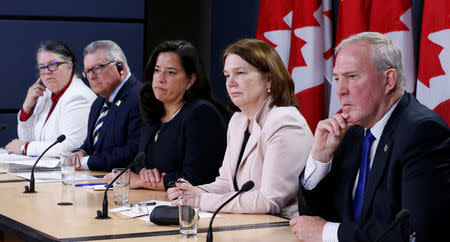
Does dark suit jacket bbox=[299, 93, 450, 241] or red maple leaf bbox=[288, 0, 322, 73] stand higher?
red maple leaf bbox=[288, 0, 322, 73]

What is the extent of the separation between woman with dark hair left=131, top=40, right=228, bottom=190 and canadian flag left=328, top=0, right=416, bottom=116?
76 centimetres

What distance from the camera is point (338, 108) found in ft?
11.2

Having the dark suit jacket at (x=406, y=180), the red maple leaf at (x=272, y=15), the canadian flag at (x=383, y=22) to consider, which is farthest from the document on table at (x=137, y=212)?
the red maple leaf at (x=272, y=15)

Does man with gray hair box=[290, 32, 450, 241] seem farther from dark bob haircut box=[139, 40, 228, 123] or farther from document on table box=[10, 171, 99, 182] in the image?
document on table box=[10, 171, 99, 182]

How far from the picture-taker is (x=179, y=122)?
3.14 metres

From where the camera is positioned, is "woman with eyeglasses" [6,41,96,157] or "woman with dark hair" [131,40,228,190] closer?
"woman with dark hair" [131,40,228,190]

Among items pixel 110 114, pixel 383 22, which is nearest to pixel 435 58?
pixel 383 22

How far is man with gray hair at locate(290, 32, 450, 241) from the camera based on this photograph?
182 cm

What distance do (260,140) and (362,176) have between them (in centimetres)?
53

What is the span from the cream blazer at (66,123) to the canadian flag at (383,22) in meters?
1.71

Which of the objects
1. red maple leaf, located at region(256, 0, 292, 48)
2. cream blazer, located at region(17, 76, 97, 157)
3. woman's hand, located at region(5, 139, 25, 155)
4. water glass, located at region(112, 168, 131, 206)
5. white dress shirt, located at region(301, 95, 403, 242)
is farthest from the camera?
woman's hand, located at region(5, 139, 25, 155)

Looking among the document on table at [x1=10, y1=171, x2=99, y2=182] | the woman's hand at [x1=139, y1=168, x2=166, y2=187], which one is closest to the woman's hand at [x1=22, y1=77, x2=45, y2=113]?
the document on table at [x1=10, y1=171, x2=99, y2=182]

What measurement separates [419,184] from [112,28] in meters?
3.81

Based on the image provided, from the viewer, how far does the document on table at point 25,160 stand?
11.6 ft
